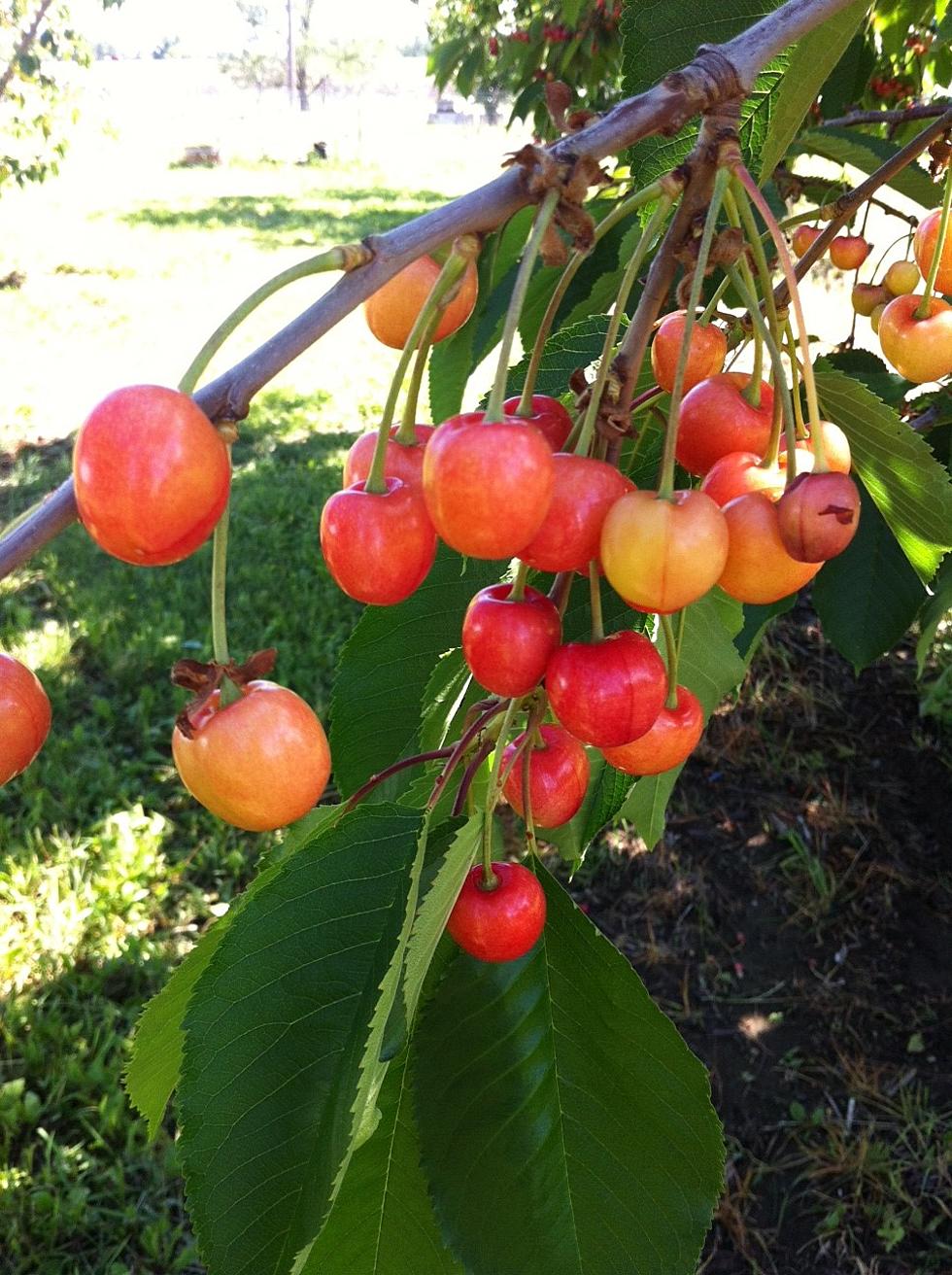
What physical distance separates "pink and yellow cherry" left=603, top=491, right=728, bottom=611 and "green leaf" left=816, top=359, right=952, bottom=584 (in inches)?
16.3

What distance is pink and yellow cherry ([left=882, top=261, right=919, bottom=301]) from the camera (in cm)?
137

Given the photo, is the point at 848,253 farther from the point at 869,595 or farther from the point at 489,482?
the point at 489,482

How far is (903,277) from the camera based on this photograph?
138cm

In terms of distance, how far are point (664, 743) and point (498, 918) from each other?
207mm

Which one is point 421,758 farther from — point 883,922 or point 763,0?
point 883,922

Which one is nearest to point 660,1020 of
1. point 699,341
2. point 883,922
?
point 699,341

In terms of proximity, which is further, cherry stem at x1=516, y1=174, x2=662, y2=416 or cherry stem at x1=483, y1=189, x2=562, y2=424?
cherry stem at x1=516, y1=174, x2=662, y2=416

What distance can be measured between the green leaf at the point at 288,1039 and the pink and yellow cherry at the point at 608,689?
257 millimetres

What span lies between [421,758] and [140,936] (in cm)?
248

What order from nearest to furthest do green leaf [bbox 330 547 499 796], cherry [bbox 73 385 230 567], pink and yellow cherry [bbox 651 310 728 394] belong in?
cherry [bbox 73 385 230 567]
pink and yellow cherry [bbox 651 310 728 394]
green leaf [bbox 330 547 499 796]

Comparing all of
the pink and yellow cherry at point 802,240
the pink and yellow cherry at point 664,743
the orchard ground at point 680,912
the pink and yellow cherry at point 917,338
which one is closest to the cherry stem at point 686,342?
the pink and yellow cherry at point 664,743

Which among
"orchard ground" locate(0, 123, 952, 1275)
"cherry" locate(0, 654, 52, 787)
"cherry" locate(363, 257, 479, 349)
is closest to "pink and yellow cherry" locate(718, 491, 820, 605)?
"cherry" locate(363, 257, 479, 349)

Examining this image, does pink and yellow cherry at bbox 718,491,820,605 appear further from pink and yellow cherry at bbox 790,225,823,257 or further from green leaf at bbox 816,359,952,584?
pink and yellow cherry at bbox 790,225,823,257

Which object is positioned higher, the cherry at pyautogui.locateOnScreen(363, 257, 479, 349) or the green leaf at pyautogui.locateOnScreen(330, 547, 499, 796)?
the cherry at pyautogui.locateOnScreen(363, 257, 479, 349)
